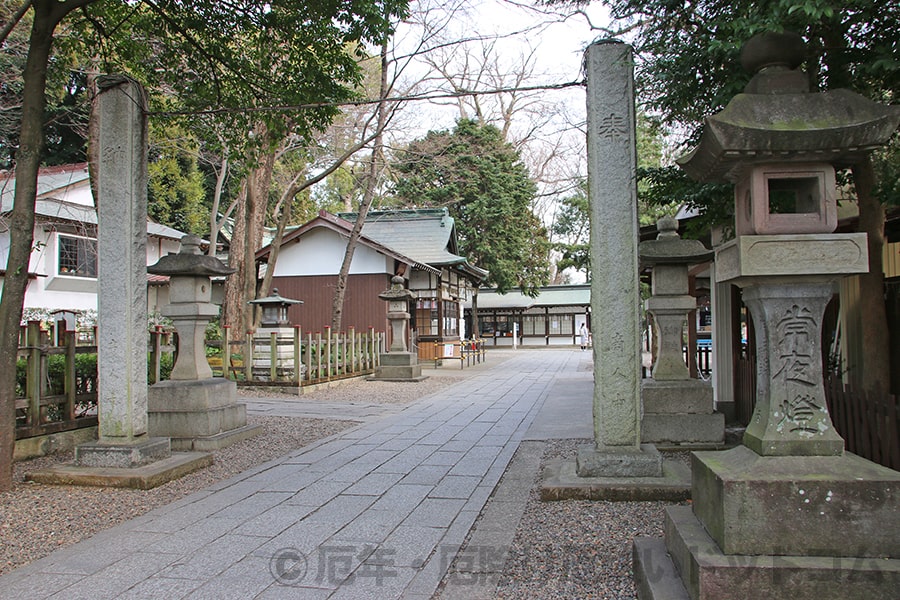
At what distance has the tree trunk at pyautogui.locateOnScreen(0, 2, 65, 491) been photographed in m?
4.99

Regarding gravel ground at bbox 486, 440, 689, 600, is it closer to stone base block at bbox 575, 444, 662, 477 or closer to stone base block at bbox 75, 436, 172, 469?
stone base block at bbox 575, 444, 662, 477


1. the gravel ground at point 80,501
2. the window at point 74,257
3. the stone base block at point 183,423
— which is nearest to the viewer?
the gravel ground at point 80,501

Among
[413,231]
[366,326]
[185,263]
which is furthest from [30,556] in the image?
[413,231]

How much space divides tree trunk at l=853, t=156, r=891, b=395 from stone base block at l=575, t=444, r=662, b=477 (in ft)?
6.63

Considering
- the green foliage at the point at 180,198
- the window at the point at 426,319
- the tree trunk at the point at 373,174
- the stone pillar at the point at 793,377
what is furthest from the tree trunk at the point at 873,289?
the green foliage at the point at 180,198

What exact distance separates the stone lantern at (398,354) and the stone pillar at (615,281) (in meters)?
11.0

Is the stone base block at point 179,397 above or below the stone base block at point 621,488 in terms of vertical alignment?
above

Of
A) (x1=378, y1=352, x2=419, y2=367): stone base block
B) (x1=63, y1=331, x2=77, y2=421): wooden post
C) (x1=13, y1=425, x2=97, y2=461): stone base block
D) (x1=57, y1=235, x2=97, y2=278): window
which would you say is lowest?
(x1=13, y1=425, x2=97, y2=461): stone base block

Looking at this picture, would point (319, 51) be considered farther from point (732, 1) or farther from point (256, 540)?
point (256, 540)

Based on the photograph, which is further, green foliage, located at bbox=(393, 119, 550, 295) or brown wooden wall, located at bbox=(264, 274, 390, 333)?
green foliage, located at bbox=(393, 119, 550, 295)

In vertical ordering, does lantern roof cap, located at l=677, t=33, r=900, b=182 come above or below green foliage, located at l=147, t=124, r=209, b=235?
below

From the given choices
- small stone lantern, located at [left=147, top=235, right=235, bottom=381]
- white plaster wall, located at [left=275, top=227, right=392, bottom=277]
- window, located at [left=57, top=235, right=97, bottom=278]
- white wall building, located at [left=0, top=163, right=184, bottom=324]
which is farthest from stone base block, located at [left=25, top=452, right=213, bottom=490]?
white plaster wall, located at [left=275, top=227, right=392, bottom=277]

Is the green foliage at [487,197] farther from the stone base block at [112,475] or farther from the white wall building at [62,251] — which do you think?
the stone base block at [112,475]

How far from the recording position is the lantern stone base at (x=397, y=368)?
15545 mm
